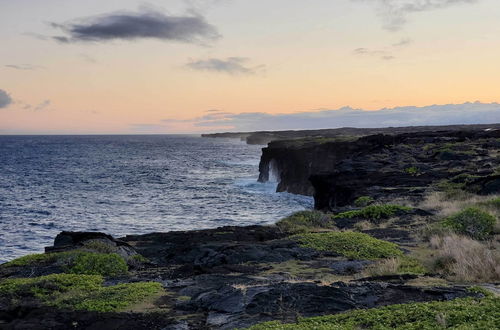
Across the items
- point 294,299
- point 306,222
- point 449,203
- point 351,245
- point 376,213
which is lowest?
point 306,222

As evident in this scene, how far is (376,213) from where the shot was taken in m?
24.7

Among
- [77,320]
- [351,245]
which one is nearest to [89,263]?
[77,320]

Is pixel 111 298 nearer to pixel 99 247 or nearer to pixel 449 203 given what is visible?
pixel 99 247

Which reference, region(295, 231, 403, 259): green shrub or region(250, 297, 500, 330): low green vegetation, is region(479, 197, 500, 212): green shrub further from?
region(250, 297, 500, 330): low green vegetation

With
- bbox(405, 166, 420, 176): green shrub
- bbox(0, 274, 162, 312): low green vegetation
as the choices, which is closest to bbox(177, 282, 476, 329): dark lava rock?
bbox(0, 274, 162, 312): low green vegetation

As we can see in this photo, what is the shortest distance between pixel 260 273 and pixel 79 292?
5.03 m

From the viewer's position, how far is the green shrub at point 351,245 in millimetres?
15192

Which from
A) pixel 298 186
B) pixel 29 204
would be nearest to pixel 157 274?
pixel 29 204

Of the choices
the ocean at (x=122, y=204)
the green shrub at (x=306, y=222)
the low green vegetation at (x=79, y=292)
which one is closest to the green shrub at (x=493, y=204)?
the green shrub at (x=306, y=222)

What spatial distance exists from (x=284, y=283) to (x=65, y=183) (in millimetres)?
69203

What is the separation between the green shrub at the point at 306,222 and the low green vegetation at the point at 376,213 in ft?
4.19

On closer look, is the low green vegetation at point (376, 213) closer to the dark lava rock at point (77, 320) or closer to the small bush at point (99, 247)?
the small bush at point (99, 247)

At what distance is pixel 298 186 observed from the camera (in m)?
70.4

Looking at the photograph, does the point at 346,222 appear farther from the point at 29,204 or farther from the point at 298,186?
the point at 298,186
